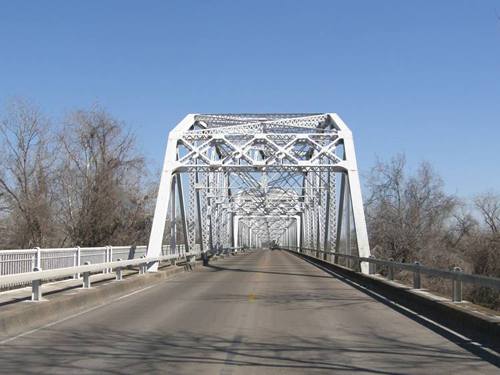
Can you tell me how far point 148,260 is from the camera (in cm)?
2598

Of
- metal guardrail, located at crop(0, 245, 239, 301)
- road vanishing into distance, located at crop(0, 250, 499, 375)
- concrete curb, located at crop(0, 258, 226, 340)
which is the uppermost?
metal guardrail, located at crop(0, 245, 239, 301)

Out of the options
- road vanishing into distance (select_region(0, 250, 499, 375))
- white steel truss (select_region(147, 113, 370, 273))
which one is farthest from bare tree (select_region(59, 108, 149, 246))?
road vanishing into distance (select_region(0, 250, 499, 375))

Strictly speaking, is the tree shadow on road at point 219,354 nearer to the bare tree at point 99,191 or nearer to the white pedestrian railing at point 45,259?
the white pedestrian railing at point 45,259

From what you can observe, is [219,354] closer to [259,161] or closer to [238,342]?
[238,342]

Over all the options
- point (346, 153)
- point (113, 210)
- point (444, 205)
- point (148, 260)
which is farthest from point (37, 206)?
point (444, 205)

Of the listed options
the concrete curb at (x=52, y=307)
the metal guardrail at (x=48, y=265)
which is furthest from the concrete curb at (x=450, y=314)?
the metal guardrail at (x=48, y=265)

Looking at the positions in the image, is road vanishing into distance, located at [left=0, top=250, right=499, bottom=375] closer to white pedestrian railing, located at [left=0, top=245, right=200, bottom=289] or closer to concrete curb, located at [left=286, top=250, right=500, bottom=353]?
concrete curb, located at [left=286, top=250, right=500, bottom=353]

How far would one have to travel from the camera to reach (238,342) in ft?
33.3

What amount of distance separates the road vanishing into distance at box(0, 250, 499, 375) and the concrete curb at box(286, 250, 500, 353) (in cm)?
53

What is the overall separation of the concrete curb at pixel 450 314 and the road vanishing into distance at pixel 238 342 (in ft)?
1.75

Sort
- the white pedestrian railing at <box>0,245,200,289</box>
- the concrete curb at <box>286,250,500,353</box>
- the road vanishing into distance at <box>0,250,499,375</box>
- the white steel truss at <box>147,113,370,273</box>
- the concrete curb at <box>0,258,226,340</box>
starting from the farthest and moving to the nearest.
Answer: the white steel truss at <box>147,113,370,273</box> < the white pedestrian railing at <box>0,245,200,289</box> < the concrete curb at <box>0,258,226,340</box> < the concrete curb at <box>286,250,500,353</box> < the road vanishing into distance at <box>0,250,499,375</box>

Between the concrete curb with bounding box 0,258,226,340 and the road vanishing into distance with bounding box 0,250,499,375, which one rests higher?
the concrete curb with bounding box 0,258,226,340

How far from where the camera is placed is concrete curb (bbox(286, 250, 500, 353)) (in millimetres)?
10277

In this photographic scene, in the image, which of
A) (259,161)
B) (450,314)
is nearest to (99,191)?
(259,161)
